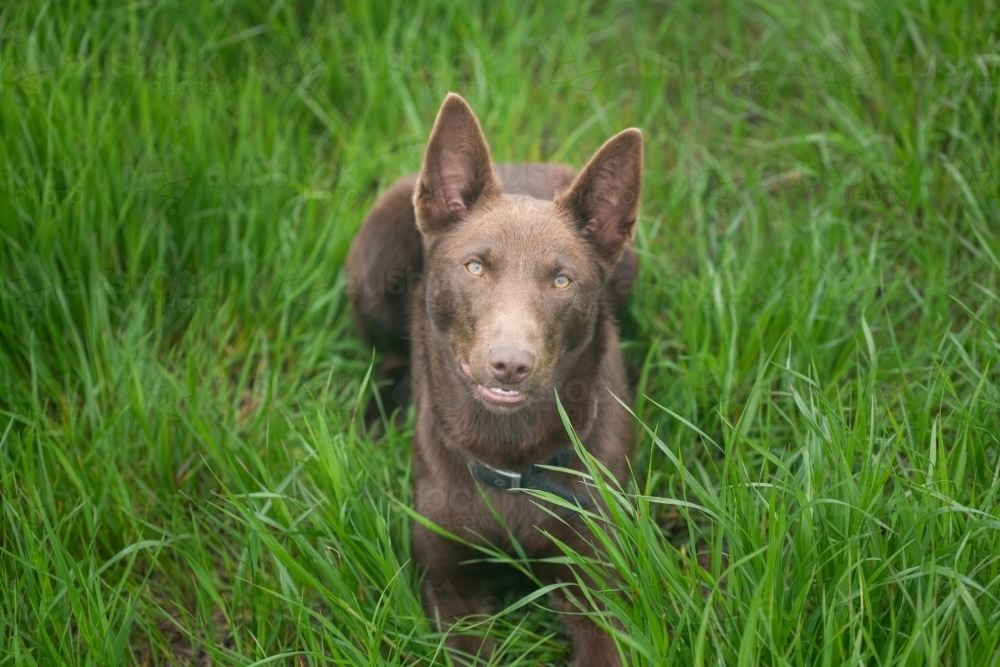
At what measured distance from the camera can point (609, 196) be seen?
2.85 metres

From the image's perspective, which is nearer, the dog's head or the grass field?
the grass field

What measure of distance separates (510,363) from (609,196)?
761 mm

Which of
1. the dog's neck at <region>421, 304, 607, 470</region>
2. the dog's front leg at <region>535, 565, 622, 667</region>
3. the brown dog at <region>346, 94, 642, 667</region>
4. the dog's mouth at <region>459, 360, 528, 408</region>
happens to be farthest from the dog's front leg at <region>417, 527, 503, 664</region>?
the dog's mouth at <region>459, 360, 528, 408</region>

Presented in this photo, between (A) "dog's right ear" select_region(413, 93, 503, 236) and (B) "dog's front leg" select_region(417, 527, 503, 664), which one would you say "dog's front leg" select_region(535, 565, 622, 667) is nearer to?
(B) "dog's front leg" select_region(417, 527, 503, 664)

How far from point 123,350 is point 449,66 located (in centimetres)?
206

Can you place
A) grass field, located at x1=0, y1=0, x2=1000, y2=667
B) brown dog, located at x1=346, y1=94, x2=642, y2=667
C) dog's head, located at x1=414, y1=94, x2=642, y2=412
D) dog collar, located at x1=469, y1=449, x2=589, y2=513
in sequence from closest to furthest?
1. grass field, located at x1=0, y1=0, x2=1000, y2=667
2. dog's head, located at x1=414, y1=94, x2=642, y2=412
3. brown dog, located at x1=346, y1=94, x2=642, y2=667
4. dog collar, located at x1=469, y1=449, x2=589, y2=513

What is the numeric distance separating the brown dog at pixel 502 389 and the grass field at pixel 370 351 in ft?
0.54

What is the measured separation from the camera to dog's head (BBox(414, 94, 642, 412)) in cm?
252

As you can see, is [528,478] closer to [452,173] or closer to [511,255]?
[511,255]

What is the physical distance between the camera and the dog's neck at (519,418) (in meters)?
2.83

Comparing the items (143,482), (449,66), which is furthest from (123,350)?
(449,66)

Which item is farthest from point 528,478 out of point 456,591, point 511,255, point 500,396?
point 511,255

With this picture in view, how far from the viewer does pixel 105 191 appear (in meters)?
3.62

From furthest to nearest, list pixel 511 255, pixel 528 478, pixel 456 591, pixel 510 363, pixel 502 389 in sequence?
pixel 456 591 < pixel 528 478 < pixel 511 255 < pixel 502 389 < pixel 510 363
